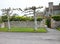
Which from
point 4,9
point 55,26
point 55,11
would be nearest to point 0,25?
point 4,9

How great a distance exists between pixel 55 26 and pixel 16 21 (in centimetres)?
979

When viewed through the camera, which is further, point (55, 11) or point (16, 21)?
point (55, 11)

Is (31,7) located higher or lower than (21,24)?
higher

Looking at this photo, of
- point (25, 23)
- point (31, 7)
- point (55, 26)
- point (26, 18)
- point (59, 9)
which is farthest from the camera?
point (59, 9)

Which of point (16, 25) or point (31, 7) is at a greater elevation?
point (31, 7)

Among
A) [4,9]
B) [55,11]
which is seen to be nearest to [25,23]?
[4,9]

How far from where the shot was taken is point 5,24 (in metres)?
Answer: 44.4

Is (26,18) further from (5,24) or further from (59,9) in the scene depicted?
(59,9)

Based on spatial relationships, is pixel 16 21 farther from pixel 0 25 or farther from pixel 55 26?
pixel 55 26

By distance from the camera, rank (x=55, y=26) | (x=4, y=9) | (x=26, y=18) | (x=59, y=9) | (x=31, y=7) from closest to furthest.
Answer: (x=31, y=7)
(x=4, y=9)
(x=55, y=26)
(x=26, y=18)
(x=59, y=9)

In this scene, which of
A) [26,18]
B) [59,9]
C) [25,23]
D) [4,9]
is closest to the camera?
[4,9]

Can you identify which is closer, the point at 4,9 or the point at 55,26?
the point at 4,9

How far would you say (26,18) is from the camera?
48594 millimetres

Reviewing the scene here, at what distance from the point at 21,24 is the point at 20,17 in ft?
19.0
